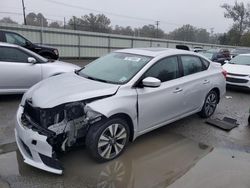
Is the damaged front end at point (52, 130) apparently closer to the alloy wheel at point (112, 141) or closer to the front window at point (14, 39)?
the alloy wheel at point (112, 141)

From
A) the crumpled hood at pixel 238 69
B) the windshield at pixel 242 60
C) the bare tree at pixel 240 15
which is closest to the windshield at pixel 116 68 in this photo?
the crumpled hood at pixel 238 69

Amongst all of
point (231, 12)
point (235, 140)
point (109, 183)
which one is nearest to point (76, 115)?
point (109, 183)

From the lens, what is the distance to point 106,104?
3.46 m

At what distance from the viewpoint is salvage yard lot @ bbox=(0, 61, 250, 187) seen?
125 inches

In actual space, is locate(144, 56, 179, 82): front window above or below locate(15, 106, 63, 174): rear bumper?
above

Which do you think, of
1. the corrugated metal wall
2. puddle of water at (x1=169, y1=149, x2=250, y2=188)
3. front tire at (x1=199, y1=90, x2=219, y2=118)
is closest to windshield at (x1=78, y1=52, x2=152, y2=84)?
puddle of water at (x1=169, y1=149, x2=250, y2=188)

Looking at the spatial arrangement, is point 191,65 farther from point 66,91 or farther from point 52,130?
point 52,130

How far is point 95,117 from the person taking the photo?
11.1 feet

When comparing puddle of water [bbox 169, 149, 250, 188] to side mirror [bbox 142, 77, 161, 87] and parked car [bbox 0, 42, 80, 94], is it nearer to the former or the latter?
side mirror [bbox 142, 77, 161, 87]

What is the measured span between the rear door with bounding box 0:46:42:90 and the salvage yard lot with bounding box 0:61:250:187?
2.88 feet

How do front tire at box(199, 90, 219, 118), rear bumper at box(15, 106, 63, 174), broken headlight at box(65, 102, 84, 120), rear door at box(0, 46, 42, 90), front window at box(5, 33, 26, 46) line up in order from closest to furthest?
rear bumper at box(15, 106, 63, 174), broken headlight at box(65, 102, 84, 120), front tire at box(199, 90, 219, 118), rear door at box(0, 46, 42, 90), front window at box(5, 33, 26, 46)

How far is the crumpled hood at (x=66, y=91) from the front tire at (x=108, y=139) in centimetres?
44

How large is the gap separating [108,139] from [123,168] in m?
0.45

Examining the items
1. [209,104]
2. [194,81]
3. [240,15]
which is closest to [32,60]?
[194,81]
